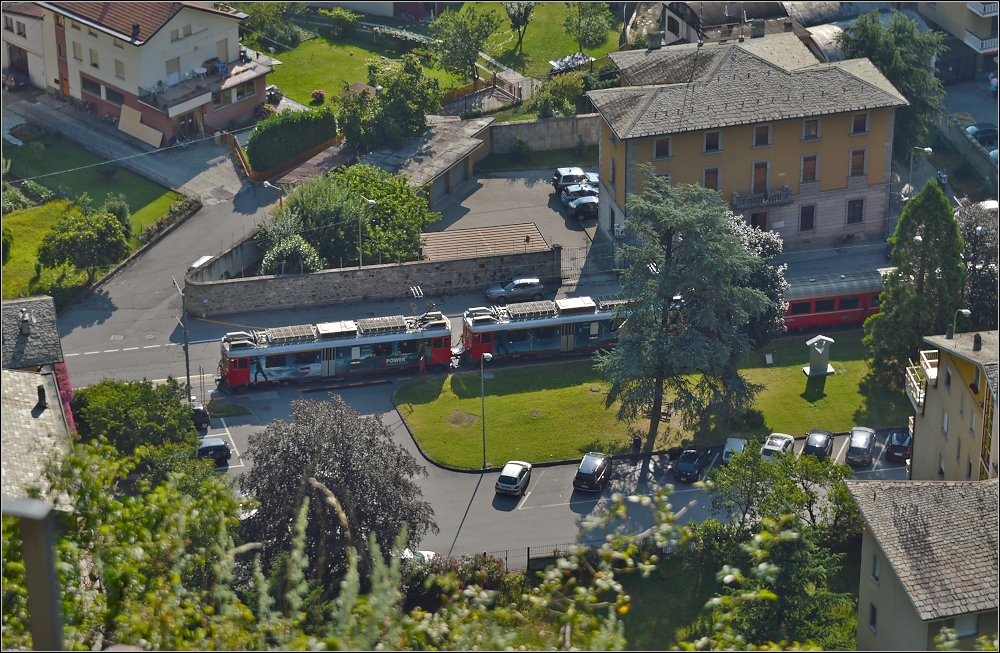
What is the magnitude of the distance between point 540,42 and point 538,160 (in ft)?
59.0

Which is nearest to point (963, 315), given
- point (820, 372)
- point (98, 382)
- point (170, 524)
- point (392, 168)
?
point (820, 372)

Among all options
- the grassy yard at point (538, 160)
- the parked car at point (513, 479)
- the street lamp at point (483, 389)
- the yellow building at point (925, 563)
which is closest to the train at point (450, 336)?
the street lamp at point (483, 389)

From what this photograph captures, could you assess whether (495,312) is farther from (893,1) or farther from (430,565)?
(893,1)

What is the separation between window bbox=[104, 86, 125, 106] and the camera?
86.2 metres

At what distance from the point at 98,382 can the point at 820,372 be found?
33498mm

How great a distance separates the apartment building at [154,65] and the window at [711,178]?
30.3 metres

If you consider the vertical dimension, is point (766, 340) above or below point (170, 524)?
below

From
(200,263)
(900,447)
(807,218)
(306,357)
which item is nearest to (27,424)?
(306,357)

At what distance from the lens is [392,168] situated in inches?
3169

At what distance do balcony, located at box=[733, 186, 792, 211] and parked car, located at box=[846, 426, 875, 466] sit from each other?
18224mm

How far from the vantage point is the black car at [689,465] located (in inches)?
2279

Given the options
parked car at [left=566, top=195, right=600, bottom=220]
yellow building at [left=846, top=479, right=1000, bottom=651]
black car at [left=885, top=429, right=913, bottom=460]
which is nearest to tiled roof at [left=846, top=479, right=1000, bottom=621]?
yellow building at [left=846, top=479, right=1000, bottom=651]

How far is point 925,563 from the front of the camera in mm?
42688

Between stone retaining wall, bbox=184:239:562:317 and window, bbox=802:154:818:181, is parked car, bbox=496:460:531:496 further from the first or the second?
window, bbox=802:154:818:181
